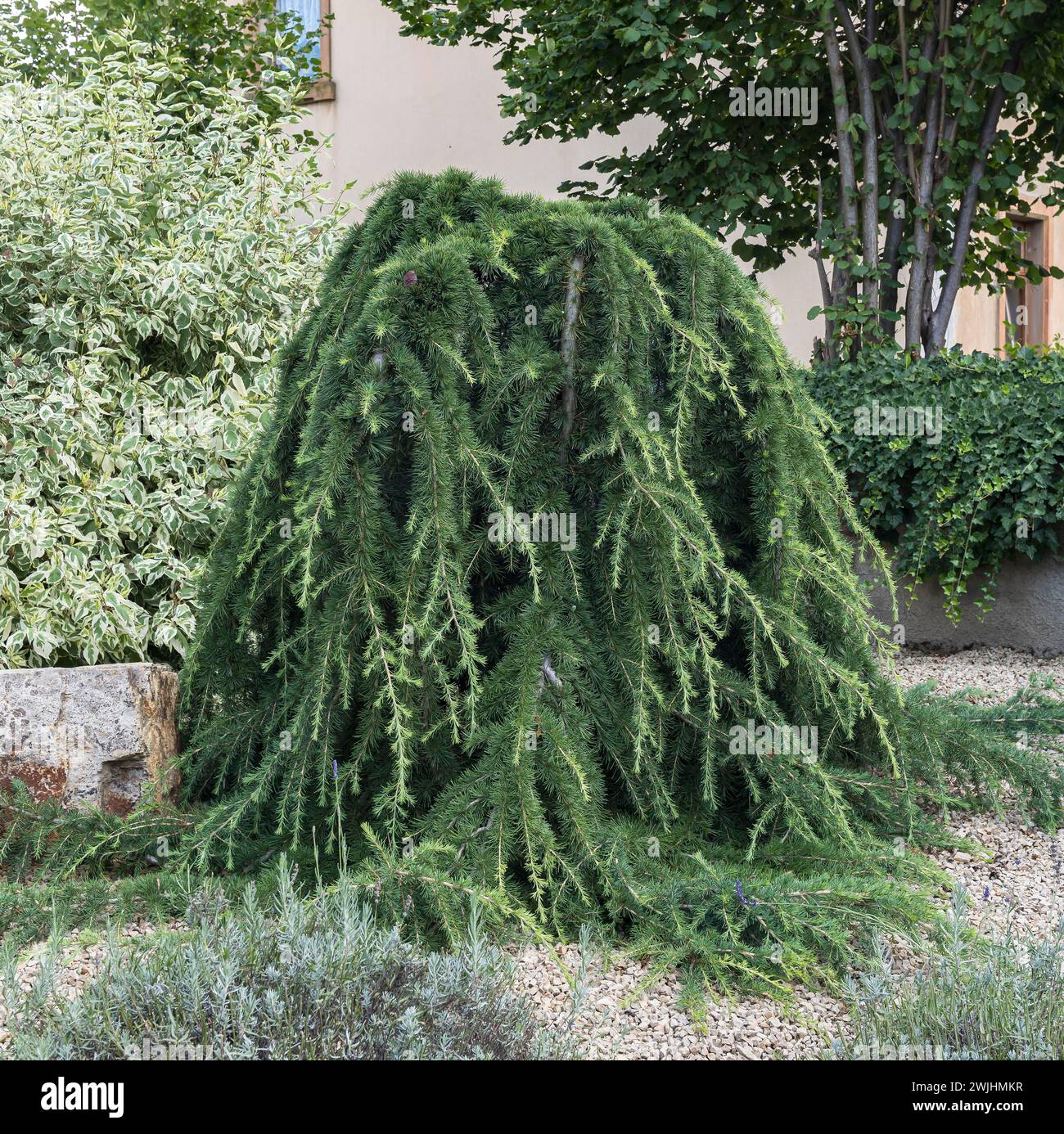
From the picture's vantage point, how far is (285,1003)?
202cm

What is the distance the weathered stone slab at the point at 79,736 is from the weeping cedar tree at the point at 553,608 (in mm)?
173

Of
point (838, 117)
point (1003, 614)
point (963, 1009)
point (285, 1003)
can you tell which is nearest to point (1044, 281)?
point (838, 117)

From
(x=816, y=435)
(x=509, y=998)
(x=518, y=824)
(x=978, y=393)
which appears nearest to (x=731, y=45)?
(x=978, y=393)

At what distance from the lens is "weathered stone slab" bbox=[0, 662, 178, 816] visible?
3.28 metres

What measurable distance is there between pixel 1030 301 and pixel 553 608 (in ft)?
30.8

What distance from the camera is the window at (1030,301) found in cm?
1048

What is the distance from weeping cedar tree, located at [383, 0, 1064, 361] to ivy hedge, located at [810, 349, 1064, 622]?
0.55 m

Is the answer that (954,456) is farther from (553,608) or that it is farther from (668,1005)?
(668,1005)

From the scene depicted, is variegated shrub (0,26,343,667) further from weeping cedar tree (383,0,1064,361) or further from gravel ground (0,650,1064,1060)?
weeping cedar tree (383,0,1064,361)

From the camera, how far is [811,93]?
6844 mm

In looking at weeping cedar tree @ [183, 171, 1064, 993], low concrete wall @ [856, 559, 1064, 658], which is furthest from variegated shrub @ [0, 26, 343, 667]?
low concrete wall @ [856, 559, 1064, 658]

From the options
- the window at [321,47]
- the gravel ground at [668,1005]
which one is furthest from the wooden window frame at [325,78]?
the gravel ground at [668,1005]

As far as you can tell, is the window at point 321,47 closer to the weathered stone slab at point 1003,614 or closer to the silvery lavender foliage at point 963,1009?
the weathered stone slab at point 1003,614

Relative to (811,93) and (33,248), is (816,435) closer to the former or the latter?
(33,248)
